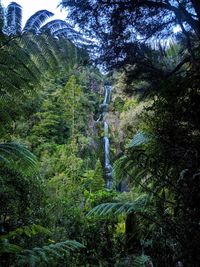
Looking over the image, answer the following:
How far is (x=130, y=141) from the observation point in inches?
168

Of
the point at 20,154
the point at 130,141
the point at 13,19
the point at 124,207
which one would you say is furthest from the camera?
the point at 130,141

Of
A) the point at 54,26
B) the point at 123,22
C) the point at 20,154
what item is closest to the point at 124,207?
the point at 20,154

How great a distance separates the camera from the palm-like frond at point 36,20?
3.77m

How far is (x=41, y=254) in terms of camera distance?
2.37 meters

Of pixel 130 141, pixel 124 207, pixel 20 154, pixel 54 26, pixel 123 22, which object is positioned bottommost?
pixel 124 207

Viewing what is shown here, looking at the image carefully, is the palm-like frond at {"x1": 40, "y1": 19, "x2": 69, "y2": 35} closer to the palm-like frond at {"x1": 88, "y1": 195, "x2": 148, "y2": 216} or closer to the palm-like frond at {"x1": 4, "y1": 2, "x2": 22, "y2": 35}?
the palm-like frond at {"x1": 4, "y1": 2, "x2": 22, "y2": 35}

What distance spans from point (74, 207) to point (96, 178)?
7.27 ft

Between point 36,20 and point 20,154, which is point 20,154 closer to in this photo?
point 20,154

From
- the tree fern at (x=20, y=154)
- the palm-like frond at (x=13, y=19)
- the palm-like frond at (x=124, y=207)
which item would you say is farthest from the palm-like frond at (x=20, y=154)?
the palm-like frond at (x=13, y=19)

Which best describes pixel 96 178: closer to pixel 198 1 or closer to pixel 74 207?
pixel 74 207

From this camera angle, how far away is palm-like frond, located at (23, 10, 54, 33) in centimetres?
377

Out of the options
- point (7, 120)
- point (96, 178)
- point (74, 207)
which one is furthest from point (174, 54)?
point (96, 178)

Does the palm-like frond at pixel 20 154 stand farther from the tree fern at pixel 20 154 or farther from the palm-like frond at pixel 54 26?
the palm-like frond at pixel 54 26

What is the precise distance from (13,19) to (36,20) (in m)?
0.25
